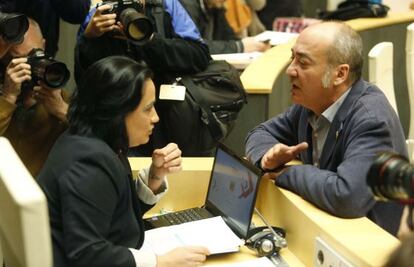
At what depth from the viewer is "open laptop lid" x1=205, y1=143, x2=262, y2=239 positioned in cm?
197

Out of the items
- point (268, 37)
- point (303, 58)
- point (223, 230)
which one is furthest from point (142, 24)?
point (268, 37)

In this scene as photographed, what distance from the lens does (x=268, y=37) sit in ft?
13.7

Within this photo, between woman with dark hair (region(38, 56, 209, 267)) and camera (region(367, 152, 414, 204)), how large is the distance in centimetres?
58

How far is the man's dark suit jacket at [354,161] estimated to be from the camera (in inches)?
72.9

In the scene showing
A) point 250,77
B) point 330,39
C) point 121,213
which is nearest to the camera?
point 121,213

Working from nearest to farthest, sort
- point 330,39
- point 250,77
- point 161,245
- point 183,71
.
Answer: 1. point 161,245
2. point 330,39
3. point 183,71
4. point 250,77

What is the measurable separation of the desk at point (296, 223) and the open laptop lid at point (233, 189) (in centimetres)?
9

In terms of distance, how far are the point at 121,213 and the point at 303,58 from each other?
0.77 m

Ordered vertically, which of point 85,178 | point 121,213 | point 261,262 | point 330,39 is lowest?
point 261,262

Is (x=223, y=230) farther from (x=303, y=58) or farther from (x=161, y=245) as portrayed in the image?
(x=303, y=58)

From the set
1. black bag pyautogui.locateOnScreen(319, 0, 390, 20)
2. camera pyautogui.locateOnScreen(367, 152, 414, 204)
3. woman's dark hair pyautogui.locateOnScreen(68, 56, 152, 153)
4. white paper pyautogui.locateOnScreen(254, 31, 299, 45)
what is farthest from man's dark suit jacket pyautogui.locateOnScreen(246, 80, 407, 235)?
black bag pyautogui.locateOnScreen(319, 0, 390, 20)

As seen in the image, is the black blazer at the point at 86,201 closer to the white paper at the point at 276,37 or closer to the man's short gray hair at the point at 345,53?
the man's short gray hair at the point at 345,53

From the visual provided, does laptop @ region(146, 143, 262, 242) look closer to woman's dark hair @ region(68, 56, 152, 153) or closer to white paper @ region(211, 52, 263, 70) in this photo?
woman's dark hair @ region(68, 56, 152, 153)

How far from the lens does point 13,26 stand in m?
2.30
